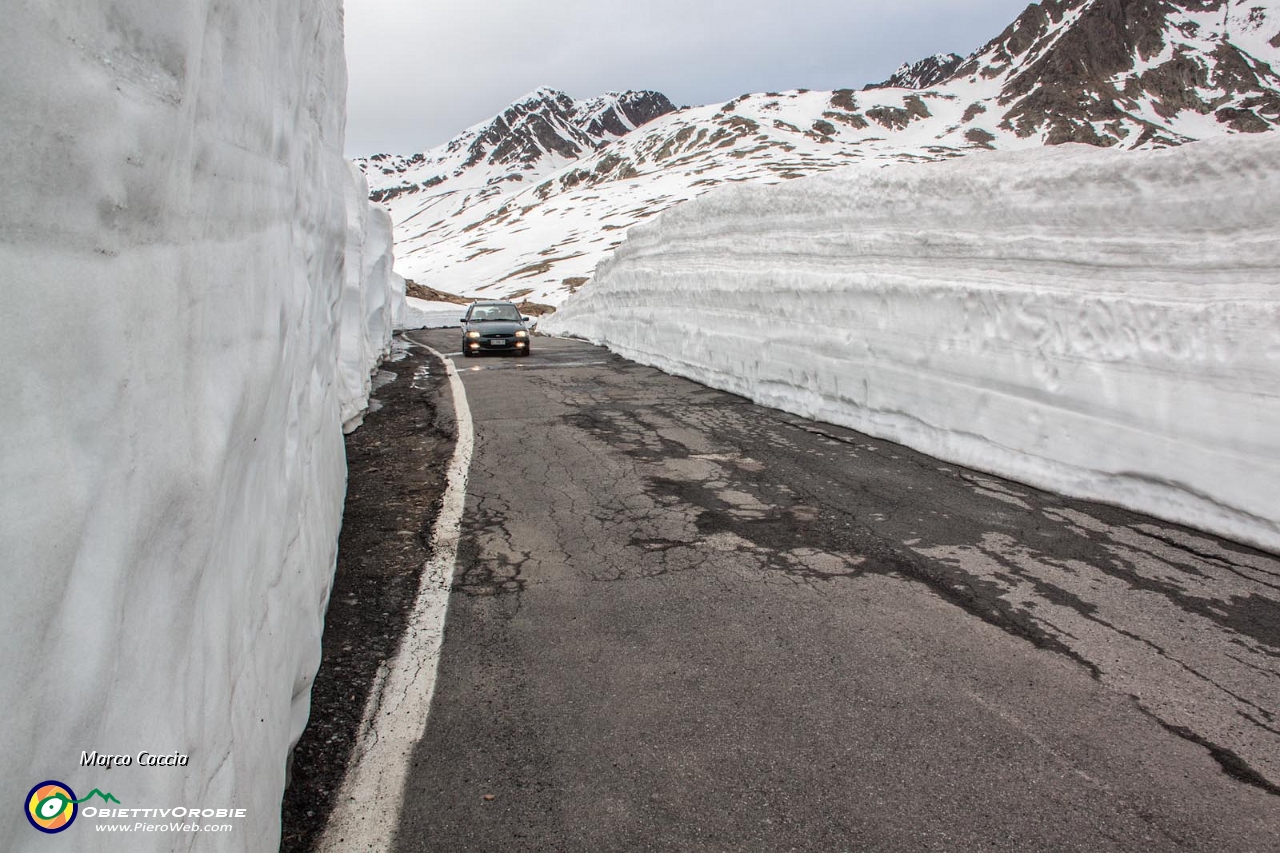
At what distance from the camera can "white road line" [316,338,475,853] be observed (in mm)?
2445

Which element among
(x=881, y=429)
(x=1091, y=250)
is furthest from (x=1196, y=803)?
(x=881, y=429)

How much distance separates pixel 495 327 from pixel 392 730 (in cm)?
1597

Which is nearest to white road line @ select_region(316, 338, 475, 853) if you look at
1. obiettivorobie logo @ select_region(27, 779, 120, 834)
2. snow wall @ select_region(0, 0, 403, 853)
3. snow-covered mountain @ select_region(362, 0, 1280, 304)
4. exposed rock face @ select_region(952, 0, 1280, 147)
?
snow wall @ select_region(0, 0, 403, 853)

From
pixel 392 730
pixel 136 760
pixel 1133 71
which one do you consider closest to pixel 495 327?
pixel 392 730

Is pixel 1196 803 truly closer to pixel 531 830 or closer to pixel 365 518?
pixel 531 830

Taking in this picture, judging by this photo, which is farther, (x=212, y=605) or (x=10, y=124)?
(x=212, y=605)

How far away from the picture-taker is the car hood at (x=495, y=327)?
18203 millimetres

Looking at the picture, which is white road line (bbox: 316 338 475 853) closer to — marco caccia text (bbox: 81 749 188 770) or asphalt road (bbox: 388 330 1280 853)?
asphalt road (bbox: 388 330 1280 853)

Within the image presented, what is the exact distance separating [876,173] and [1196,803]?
793cm

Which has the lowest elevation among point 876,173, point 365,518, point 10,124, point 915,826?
point 365,518

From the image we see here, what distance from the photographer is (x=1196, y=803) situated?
257 centimetres

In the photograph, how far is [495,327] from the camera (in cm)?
1836

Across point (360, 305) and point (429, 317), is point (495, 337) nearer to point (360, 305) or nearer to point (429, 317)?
point (360, 305)

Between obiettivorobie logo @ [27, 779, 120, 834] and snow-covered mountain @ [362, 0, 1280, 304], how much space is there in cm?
8703
